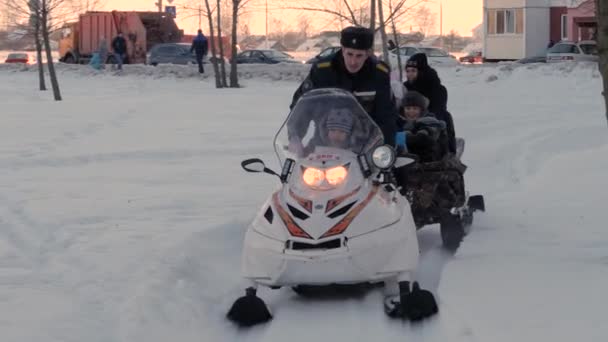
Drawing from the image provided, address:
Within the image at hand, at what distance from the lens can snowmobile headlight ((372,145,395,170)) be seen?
7.66 m

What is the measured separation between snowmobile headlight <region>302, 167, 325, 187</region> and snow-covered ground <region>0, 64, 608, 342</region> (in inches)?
34.0

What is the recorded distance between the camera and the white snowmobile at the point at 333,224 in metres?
7.21

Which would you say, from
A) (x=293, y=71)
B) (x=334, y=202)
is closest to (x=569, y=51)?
(x=293, y=71)

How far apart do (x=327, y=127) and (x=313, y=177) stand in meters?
0.53

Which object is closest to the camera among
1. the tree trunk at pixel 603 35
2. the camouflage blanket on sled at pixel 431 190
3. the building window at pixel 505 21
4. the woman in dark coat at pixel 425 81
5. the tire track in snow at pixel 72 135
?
the tree trunk at pixel 603 35

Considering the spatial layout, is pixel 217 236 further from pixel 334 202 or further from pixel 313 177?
pixel 334 202

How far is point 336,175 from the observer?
750 centimetres

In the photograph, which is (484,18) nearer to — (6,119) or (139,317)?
(6,119)

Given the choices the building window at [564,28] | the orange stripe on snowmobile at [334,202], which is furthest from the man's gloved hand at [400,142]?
the building window at [564,28]

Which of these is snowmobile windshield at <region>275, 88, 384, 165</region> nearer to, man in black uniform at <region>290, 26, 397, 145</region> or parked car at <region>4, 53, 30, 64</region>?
man in black uniform at <region>290, 26, 397, 145</region>

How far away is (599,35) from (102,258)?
13.7 feet

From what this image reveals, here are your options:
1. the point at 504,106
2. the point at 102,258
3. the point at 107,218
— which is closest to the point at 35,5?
the point at 504,106

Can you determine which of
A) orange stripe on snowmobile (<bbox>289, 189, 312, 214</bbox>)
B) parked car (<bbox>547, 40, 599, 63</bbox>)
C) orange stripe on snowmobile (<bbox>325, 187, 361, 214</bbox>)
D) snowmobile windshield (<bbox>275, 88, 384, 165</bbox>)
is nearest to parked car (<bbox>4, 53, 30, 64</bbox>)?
parked car (<bbox>547, 40, 599, 63</bbox>)

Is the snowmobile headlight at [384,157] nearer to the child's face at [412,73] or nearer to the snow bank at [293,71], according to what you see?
the child's face at [412,73]
